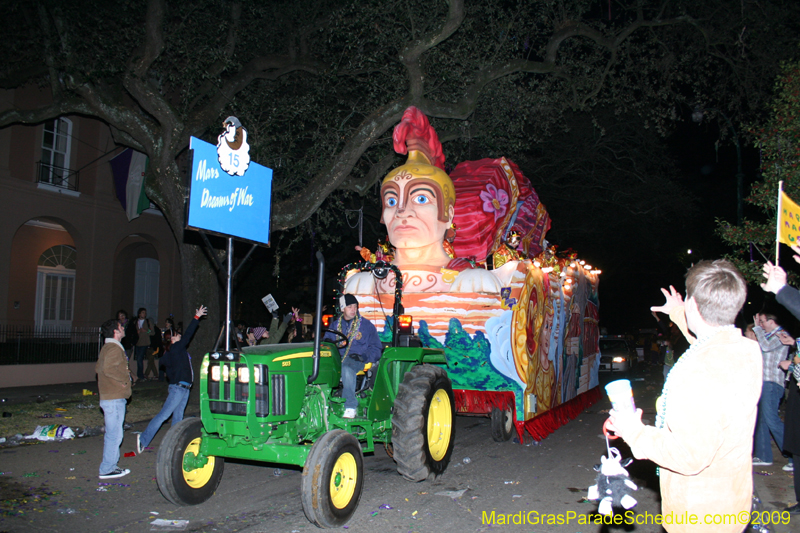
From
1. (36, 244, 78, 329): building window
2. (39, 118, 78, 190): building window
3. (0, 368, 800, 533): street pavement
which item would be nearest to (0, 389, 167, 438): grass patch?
(0, 368, 800, 533): street pavement

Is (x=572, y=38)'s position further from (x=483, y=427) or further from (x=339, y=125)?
(x=483, y=427)

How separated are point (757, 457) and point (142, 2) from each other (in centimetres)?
1245

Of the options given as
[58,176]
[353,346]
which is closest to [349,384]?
[353,346]

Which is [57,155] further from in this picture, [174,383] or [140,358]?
[174,383]

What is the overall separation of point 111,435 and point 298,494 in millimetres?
2229

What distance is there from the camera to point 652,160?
2130cm

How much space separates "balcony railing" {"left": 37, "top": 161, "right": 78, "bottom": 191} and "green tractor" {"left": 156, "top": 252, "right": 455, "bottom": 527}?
50.0ft

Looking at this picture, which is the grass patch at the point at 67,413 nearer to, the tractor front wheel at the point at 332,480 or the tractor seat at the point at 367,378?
the tractor seat at the point at 367,378

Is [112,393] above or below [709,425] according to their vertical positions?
below

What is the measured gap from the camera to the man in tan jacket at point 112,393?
6.40 meters

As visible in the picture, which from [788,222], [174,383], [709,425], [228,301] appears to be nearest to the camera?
[709,425]

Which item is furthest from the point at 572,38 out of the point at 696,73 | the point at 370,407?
the point at 370,407

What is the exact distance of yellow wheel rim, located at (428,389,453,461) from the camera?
22.4 ft

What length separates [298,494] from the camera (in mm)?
5957
